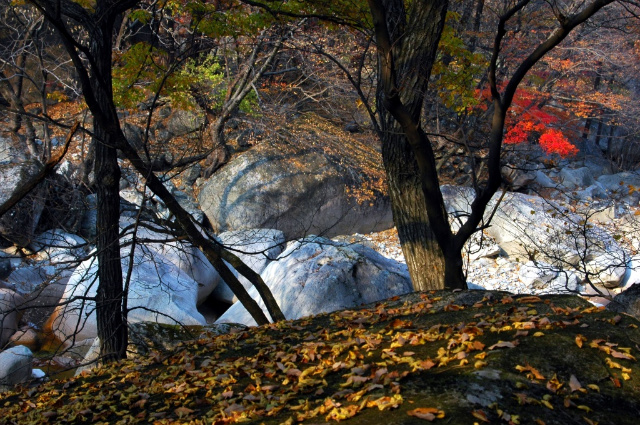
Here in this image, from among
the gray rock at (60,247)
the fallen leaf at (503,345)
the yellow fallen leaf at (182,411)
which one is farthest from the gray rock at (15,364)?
the fallen leaf at (503,345)

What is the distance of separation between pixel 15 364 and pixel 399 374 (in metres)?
7.12

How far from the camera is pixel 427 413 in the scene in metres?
2.38

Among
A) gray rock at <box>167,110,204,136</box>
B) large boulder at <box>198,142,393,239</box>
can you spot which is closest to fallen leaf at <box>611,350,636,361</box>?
large boulder at <box>198,142,393,239</box>

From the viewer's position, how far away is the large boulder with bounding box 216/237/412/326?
810 cm

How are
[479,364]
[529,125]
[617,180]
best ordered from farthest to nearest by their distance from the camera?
[617,180]
[529,125]
[479,364]

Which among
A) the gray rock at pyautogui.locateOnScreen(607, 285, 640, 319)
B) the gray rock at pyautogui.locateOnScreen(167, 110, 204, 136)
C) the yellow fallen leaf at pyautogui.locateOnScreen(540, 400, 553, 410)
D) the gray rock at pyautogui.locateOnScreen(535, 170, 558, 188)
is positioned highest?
the gray rock at pyautogui.locateOnScreen(167, 110, 204, 136)

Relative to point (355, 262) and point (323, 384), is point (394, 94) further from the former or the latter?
point (355, 262)

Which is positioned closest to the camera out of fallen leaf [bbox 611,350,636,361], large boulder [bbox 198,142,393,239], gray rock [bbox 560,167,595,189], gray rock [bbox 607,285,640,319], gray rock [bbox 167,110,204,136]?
fallen leaf [bbox 611,350,636,361]

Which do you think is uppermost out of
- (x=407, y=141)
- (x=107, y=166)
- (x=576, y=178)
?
(x=107, y=166)

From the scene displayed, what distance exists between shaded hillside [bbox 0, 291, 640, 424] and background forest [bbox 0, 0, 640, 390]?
1.40 meters

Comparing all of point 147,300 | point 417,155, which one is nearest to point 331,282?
point 417,155

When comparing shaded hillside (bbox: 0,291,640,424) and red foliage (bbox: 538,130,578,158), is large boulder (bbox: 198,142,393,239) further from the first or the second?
shaded hillside (bbox: 0,291,640,424)

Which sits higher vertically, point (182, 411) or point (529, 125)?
point (529, 125)

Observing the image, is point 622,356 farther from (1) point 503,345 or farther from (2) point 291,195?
(2) point 291,195
